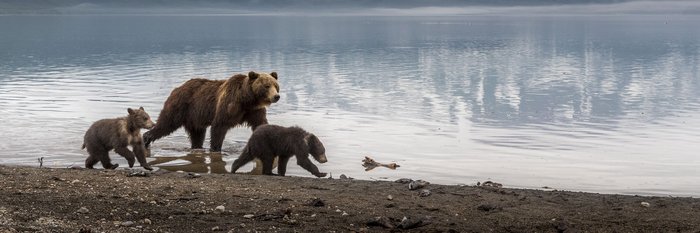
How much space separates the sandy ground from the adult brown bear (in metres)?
3.39

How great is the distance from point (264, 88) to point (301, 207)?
526cm

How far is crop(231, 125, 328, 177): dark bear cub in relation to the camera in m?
13.1

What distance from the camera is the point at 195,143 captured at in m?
16.4

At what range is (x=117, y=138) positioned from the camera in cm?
1315

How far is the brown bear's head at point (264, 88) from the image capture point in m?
14.9

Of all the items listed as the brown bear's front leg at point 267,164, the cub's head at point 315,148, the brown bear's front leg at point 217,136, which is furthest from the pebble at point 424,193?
the brown bear's front leg at point 217,136

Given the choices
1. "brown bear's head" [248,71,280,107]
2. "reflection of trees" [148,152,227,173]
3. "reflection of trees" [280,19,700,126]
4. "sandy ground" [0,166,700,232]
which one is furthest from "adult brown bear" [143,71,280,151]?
"reflection of trees" [280,19,700,126]

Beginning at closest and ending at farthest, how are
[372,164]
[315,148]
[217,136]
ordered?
[315,148], [372,164], [217,136]

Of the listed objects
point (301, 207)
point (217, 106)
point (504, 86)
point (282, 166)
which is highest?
point (217, 106)

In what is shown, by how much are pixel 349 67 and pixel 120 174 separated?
3140 centimetres

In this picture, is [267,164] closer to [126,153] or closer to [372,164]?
[126,153]

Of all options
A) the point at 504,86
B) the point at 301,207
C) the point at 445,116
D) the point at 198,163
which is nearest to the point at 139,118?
the point at 198,163

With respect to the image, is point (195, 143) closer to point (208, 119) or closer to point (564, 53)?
point (208, 119)

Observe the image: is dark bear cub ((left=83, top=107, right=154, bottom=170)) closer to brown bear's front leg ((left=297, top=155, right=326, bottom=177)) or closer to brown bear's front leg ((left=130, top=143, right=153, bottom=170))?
brown bear's front leg ((left=130, top=143, right=153, bottom=170))
